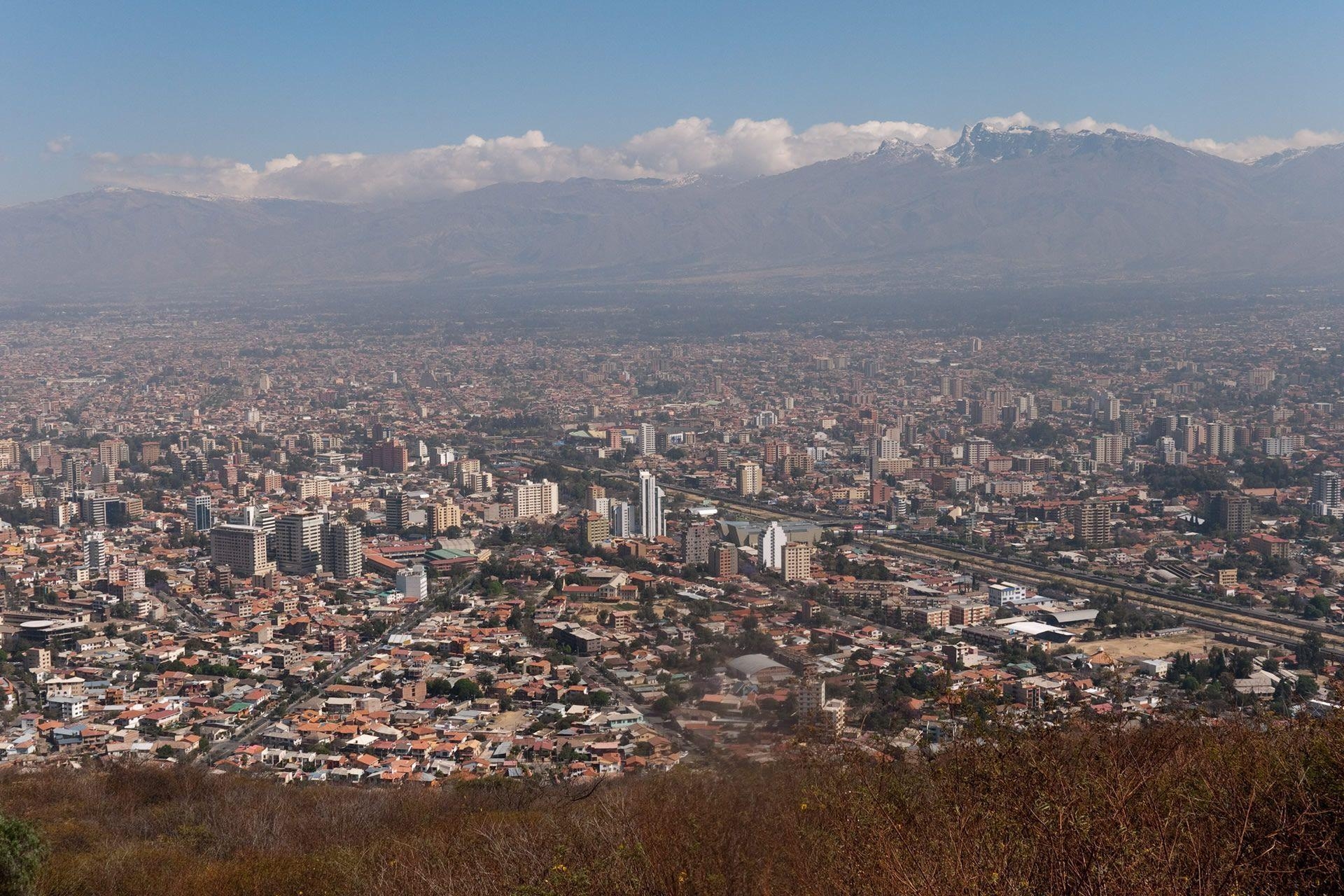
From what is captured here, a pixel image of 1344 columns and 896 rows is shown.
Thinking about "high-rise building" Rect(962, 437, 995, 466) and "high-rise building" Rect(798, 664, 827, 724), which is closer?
"high-rise building" Rect(798, 664, 827, 724)

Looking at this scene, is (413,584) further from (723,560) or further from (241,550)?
(723,560)

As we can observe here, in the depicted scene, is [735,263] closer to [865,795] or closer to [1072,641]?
[1072,641]

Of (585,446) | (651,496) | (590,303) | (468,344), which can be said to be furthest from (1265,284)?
(651,496)

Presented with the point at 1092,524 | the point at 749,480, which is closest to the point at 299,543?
the point at 749,480

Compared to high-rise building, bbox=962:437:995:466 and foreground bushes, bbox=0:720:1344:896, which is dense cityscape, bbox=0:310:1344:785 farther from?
foreground bushes, bbox=0:720:1344:896

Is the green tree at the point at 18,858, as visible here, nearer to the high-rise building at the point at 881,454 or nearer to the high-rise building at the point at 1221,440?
the high-rise building at the point at 881,454

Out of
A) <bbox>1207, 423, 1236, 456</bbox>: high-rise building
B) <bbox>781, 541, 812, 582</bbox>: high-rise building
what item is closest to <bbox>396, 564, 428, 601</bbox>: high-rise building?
<bbox>781, 541, 812, 582</bbox>: high-rise building
